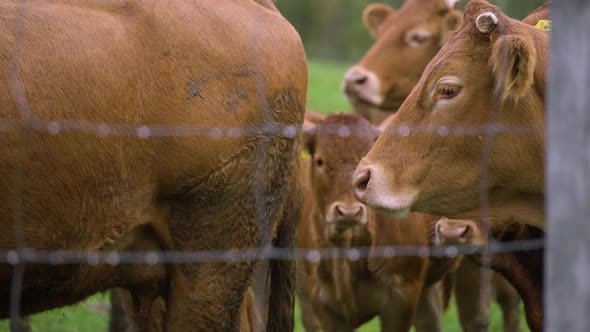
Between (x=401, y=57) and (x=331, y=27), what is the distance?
1439 inches

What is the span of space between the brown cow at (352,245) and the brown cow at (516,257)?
871 mm

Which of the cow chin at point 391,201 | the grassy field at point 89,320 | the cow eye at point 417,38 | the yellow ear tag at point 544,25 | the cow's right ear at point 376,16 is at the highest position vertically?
the yellow ear tag at point 544,25

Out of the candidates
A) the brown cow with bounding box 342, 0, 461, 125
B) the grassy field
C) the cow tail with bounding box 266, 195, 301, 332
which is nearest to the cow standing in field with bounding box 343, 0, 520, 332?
the brown cow with bounding box 342, 0, 461, 125

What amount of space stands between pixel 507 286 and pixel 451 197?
3.55 meters

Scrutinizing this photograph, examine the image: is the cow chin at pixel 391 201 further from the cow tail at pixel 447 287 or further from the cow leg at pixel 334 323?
the cow tail at pixel 447 287

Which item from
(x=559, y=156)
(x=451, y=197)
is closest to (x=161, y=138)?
(x=451, y=197)

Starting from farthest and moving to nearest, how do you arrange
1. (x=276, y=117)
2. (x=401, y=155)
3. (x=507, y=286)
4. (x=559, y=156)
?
(x=507, y=286) < (x=276, y=117) < (x=401, y=155) < (x=559, y=156)

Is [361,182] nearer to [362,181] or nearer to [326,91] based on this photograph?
[362,181]

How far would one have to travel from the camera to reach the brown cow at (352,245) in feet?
20.1

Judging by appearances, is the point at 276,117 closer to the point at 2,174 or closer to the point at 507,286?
the point at 2,174

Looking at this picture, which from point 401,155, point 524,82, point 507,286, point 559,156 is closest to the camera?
point 559,156

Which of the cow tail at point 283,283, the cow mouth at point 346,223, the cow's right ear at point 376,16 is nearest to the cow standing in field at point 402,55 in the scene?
the cow's right ear at point 376,16

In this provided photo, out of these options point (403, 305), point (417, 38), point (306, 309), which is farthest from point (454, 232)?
point (417, 38)

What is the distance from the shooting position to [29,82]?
3.68m
